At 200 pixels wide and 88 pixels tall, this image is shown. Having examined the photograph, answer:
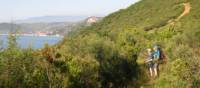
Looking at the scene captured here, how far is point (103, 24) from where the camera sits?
5349 inches

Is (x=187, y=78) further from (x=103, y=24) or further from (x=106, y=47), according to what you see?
(x=103, y=24)

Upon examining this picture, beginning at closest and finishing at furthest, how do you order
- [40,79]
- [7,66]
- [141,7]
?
1. [7,66]
2. [40,79]
3. [141,7]

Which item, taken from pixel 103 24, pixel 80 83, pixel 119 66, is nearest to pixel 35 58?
pixel 80 83

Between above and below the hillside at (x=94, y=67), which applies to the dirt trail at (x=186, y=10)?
below

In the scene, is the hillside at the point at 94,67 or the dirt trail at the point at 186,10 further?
the dirt trail at the point at 186,10

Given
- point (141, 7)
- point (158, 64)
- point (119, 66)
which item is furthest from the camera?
point (141, 7)

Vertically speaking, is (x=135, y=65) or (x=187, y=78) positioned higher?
(x=187, y=78)

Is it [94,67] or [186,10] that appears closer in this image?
[94,67]

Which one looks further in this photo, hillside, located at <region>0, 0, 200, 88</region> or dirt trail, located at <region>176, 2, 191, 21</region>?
dirt trail, located at <region>176, 2, 191, 21</region>

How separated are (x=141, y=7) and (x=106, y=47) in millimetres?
103765

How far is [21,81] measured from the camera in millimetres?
19469

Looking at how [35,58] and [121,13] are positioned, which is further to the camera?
[121,13]

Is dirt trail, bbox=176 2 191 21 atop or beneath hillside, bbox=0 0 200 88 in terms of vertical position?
beneath

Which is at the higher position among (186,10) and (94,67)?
(94,67)
